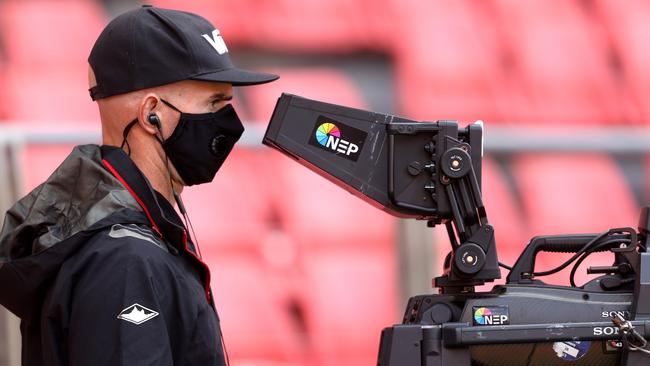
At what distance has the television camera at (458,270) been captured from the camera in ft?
8.87

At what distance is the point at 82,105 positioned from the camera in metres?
5.22

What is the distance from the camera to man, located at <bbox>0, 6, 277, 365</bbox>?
2.49m

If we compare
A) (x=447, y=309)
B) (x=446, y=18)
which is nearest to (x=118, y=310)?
(x=447, y=309)

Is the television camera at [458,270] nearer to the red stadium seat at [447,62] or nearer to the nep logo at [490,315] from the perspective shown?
the nep logo at [490,315]

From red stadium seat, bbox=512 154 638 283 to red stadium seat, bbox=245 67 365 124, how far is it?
2.73ft

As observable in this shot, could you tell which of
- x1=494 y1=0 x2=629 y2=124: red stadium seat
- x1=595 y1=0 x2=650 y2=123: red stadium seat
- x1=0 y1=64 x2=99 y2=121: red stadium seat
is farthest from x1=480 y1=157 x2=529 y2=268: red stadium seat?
x1=0 y1=64 x2=99 y2=121: red stadium seat

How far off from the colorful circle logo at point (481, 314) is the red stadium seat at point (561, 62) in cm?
324

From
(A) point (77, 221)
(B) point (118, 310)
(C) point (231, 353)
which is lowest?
(C) point (231, 353)

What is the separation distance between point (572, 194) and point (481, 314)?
10.5ft

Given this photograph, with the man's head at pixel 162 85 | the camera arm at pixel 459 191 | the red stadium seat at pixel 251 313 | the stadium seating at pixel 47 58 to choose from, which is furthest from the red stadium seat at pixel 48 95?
the camera arm at pixel 459 191

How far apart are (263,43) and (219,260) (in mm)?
988

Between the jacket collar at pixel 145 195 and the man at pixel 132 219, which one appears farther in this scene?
the jacket collar at pixel 145 195

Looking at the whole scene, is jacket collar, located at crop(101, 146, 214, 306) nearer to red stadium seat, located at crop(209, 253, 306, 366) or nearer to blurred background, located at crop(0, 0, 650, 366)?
blurred background, located at crop(0, 0, 650, 366)

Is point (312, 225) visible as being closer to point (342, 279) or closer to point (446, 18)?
point (342, 279)
